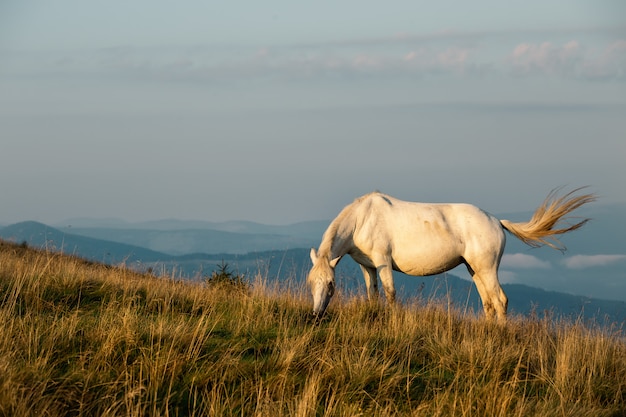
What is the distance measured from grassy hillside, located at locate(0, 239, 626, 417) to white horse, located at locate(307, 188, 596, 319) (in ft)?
5.72

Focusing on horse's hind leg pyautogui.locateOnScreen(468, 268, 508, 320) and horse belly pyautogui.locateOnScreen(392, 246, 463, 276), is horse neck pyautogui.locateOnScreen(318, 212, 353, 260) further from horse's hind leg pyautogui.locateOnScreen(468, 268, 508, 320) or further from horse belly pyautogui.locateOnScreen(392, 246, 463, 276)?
horse's hind leg pyautogui.locateOnScreen(468, 268, 508, 320)

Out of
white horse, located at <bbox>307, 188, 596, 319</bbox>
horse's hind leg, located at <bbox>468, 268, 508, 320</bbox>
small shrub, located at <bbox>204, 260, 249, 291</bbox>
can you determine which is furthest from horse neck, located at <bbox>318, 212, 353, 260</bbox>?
horse's hind leg, located at <bbox>468, 268, 508, 320</bbox>

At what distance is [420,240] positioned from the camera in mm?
13484

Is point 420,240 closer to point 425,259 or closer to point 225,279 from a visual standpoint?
point 425,259

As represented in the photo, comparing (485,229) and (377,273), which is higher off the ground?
(485,229)

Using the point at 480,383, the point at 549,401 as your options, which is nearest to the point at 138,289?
the point at 480,383

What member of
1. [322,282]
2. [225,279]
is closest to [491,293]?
[322,282]

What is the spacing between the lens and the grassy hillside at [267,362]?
23.9ft

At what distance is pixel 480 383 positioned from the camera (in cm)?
859

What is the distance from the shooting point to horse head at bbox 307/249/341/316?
38.3 ft

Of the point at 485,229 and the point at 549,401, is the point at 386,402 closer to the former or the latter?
the point at 549,401

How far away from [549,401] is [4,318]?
570 cm

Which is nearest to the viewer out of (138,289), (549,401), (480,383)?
(549,401)

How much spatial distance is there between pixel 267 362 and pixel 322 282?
11.4 feet
